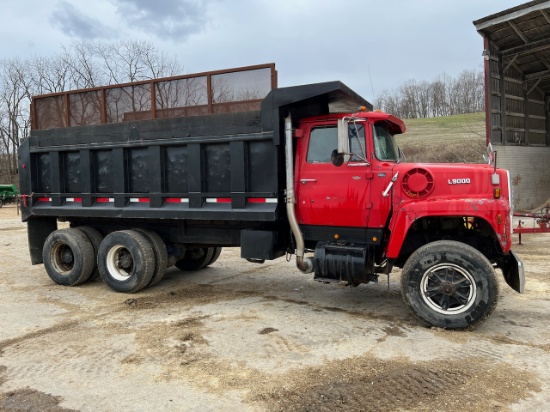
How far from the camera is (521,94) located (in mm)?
17375

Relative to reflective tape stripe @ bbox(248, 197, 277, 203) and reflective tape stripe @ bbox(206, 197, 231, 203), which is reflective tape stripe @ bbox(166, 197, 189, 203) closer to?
reflective tape stripe @ bbox(206, 197, 231, 203)

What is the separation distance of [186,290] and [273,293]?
142cm

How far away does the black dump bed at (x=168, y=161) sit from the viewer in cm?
605

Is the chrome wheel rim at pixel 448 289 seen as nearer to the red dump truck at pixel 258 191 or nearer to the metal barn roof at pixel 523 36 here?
→ the red dump truck at pixel 258 191

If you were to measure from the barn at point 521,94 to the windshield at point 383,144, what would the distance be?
406 inches

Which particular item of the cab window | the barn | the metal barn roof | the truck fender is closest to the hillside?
the barn

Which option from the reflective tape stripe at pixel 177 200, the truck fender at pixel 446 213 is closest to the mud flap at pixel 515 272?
the truck fender at pixel 446 213

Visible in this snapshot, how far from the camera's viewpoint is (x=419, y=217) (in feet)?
17.1

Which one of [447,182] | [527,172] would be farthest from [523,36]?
[447,182]

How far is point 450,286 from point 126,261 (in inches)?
191

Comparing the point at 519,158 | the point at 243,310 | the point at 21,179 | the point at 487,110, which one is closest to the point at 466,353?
the point at 243,310

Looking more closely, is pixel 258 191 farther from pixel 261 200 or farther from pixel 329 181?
pixel 329 181

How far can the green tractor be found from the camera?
109 feet

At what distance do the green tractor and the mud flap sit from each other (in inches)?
1383
